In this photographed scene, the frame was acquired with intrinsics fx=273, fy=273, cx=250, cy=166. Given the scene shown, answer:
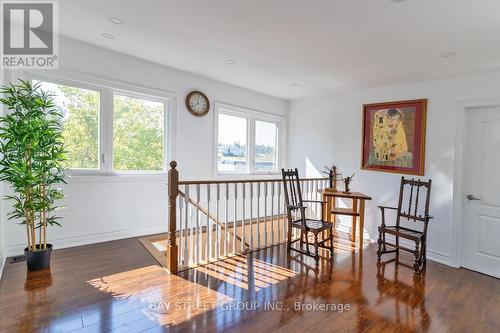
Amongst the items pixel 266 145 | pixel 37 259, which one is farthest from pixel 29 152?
pixel 266 145

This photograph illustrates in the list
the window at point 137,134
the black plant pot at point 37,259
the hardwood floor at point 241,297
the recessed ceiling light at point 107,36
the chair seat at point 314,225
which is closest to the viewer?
the hardwood floor at point 241,297

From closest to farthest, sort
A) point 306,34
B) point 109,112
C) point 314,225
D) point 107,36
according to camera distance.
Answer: point 306,34, point 107,36, point 314,225, point 109,112

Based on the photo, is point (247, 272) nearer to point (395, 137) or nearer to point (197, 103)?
point (197, 103)

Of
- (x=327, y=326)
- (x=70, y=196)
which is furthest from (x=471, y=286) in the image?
(x=70, y=196)

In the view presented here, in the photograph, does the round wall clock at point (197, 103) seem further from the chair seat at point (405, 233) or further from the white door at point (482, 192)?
the white door at point (482, 192)

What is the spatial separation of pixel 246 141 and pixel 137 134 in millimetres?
2235

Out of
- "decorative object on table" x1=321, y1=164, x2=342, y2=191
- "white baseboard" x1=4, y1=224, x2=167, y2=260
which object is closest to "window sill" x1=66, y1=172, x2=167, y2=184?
"white baseboard" x1=4, y1=224, x2=167, y2=260

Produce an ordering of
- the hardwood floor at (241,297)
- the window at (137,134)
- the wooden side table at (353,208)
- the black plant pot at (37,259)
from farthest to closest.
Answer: the wooden side table at (353,208) < the window at (137,134) < the black plant pot at (37,259) < the hardwood floor at (241,297)

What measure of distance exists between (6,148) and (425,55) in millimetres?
4595

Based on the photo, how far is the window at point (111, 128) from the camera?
3605 mm

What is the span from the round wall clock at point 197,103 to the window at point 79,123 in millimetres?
1369

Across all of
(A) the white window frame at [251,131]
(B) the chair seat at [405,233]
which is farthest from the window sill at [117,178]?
(B) the chair seat at [405,233]

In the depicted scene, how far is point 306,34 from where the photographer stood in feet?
9.39

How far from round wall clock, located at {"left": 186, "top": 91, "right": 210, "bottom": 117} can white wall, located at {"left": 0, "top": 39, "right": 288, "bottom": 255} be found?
9cm
